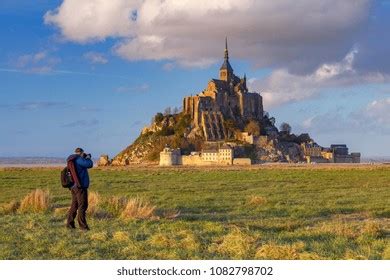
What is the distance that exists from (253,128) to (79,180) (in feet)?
390

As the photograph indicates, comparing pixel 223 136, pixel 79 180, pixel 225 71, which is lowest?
pixel 79 180

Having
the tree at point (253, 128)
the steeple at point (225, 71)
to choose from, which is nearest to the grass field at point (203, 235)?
the tree at point (253, 128)

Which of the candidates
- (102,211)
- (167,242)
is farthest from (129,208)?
(167,242)

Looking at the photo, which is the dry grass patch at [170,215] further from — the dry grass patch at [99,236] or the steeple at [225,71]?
the steeple at [225,71]

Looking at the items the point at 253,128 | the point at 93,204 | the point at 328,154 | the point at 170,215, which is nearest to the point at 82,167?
Result: the point at 170,215

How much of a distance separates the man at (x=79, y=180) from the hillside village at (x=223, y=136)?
10531 cm

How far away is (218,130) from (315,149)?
71.6 ft

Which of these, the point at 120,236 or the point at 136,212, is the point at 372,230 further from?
the point at 136,212

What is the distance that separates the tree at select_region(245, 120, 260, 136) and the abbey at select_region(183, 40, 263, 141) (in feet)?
12.9

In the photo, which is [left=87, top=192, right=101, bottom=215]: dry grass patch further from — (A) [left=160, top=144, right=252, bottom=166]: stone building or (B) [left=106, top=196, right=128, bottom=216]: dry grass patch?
Answer: (A) [left=160, top=144, right=252, bottom=166]: stone building

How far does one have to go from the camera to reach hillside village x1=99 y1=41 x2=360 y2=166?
123m

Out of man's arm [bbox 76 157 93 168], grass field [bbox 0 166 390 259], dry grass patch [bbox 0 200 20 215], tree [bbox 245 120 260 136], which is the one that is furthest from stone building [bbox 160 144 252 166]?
man's arm [bbox 76 157 93 168]

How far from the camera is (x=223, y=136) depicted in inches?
5172
